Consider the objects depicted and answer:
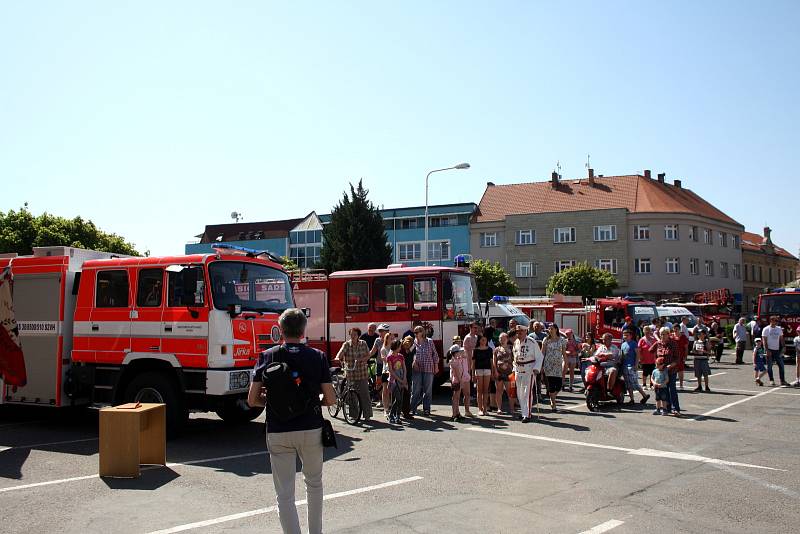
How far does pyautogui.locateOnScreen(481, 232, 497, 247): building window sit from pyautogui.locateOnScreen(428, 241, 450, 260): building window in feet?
11.4

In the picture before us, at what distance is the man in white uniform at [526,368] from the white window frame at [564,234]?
1968 inches

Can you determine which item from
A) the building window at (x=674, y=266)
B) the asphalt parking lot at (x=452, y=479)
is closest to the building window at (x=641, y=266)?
the building window at (x=674, y=266)

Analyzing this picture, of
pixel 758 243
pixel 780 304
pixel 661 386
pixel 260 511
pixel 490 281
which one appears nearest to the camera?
pixel 260 511

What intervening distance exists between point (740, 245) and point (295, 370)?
7537 centimetres

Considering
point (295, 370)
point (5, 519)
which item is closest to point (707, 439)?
point (295, 370)

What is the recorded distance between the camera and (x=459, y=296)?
18219 millimetres

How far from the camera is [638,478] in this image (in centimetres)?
845

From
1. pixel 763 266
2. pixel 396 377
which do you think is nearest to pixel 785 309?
pixel 396 377

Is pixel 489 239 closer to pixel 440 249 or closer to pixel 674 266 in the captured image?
pixel 440 249

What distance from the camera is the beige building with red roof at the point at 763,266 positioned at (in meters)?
76.1

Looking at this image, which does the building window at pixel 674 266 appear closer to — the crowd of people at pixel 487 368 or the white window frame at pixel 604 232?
the white window frame at pixel 604 232

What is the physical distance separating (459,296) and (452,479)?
10062mm

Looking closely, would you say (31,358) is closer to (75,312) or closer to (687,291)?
(75,312)

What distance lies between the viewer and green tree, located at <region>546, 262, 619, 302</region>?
52938 mm
